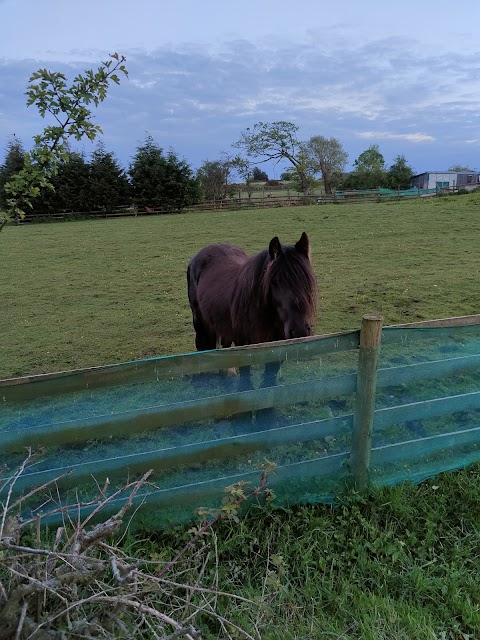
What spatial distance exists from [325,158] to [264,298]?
5443 cm

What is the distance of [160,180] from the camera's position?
36500 millimetres

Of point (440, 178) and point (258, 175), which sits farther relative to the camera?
point (440, 178)

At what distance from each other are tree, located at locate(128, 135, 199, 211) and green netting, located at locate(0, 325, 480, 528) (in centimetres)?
3622

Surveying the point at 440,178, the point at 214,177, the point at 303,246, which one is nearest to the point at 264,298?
the point at 303,246

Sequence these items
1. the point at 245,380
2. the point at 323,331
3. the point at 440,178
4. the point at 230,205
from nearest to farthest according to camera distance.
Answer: the point at 245,380
the point at 323,331
the point at 230,205
the point at 440,178

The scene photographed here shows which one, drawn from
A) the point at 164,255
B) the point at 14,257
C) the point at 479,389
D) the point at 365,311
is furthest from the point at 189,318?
the point at 14,257

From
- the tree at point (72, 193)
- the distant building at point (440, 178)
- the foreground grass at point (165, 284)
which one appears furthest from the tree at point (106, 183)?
the distant building at point (440, 178)

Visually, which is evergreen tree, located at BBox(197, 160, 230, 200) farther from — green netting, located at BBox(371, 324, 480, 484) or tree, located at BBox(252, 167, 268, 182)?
green netting, located at BBox(371, 324, 480, 484)

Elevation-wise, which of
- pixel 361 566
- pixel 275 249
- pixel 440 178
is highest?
pixel 440 178

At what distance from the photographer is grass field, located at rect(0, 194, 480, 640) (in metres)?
2.00

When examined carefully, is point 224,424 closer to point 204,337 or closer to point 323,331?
point 204,337

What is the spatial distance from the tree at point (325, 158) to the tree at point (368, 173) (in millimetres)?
3641

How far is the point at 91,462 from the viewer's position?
7.41 ft

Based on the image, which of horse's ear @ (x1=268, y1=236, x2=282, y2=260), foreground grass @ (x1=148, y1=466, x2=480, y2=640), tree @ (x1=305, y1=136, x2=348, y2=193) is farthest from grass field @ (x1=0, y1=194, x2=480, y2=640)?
tree @ (x1=305, y1=136, x2=348, y2=193)
